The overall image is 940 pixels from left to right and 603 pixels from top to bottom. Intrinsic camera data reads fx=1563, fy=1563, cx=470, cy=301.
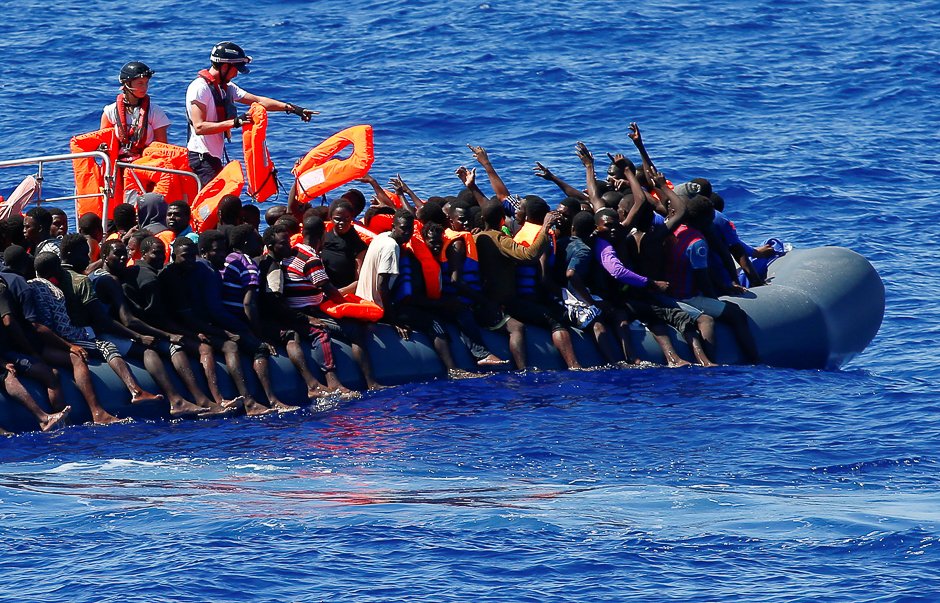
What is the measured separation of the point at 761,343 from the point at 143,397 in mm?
6775

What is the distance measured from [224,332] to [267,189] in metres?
2.61

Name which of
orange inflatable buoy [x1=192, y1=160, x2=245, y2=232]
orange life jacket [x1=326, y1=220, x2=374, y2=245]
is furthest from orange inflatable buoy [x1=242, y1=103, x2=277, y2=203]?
orange life jacket [x1=326, y1=220, x2=374, y2=245]

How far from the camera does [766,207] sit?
2470cm

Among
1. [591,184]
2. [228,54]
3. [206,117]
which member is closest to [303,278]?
[206,117]

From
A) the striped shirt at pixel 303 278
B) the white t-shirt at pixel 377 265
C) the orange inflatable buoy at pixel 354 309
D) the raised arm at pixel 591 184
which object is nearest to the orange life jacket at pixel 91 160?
the striped shirt at pixel 303 278

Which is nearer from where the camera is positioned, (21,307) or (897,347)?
(21,307)

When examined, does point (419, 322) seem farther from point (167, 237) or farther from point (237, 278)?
point (167, 237)

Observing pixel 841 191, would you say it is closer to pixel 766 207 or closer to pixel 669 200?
pixel 766 207

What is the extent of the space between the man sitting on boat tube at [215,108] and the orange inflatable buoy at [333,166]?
20.5 inches

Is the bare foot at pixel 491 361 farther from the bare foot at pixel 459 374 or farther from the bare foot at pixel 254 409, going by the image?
the bare foot at pixel 254 409

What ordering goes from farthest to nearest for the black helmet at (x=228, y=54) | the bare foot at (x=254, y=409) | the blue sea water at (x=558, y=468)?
the black helmet at (x=228, y=54), the bare foot at (x=254, y=409), the blue sea water at (x=558, y=468)

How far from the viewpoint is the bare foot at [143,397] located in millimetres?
14188

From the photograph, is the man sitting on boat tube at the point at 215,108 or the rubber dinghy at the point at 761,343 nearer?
the rubber dinghy at the point at 761,343

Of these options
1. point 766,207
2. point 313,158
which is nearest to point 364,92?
point 766,207
